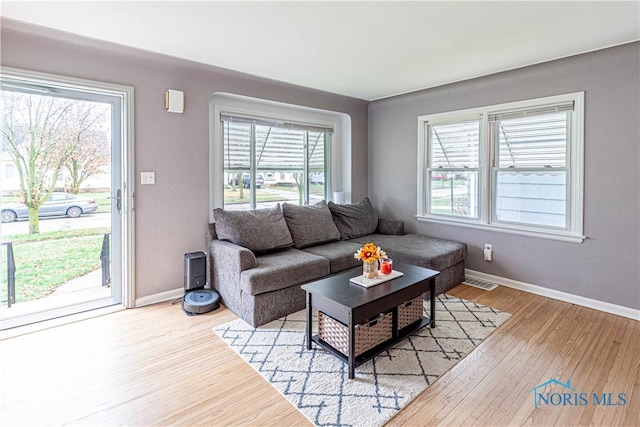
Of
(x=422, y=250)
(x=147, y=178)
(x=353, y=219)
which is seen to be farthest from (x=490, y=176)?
(x=147, y=178)

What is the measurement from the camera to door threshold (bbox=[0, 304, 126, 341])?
256 cm

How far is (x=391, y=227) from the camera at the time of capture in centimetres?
441

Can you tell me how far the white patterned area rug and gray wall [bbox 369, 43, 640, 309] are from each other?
0.88 metres

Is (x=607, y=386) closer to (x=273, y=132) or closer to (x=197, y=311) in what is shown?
(x=197, y=311)

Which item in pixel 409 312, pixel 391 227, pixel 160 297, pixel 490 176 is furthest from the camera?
pixel 391 227

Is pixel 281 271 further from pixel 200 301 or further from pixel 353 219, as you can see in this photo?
pixel 353 219

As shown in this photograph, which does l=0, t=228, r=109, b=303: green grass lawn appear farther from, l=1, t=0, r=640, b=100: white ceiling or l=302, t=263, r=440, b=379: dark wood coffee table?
l=302, t=263, r=440, b=379: dark wood coffee table

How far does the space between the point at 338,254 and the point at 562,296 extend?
218 centimetres

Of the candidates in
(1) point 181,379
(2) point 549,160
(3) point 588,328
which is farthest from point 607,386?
(1) point 181,379

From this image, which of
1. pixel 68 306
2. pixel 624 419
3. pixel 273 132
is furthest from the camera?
pixel 273 132

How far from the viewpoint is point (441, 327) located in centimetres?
270

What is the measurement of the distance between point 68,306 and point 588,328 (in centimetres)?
429

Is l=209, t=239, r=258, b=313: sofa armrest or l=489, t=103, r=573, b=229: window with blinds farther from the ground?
l=489, t=103, r=573, b=229: window with blinds

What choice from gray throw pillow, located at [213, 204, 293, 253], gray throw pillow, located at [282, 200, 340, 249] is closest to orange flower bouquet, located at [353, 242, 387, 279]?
gray throw pillow, located at [213, 204, 293, 253]
